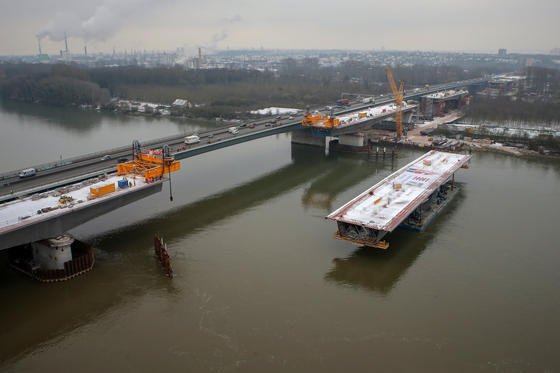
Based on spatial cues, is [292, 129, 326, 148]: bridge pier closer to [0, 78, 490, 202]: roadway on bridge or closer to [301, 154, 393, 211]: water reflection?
[0, 78, 490, 202]: roadway on bridge

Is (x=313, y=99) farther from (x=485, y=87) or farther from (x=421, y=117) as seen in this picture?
(x=485, y=87)

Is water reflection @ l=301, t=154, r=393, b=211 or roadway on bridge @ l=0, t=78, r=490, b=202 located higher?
roadway on bridge @ l=0, t=78, r=490, b=202

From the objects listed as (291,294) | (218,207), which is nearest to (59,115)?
(218,207)

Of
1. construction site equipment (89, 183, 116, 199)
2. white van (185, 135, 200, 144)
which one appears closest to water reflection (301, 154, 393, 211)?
white van (185, 135, 200, 144)

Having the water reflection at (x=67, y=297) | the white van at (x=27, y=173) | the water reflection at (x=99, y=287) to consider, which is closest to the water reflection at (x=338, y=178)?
the water reflection at (x=99, y=287)

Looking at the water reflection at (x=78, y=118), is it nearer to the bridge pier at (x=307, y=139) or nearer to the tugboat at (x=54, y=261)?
the bridge pier at (x=307, y=139)

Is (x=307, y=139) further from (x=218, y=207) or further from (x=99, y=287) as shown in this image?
(x=99, y=287)

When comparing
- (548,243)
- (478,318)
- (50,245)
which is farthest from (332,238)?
(50,245)
